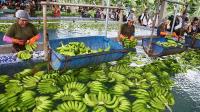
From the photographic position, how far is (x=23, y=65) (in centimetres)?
763

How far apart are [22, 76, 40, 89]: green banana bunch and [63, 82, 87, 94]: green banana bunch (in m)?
0.84

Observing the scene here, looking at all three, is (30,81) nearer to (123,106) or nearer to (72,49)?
(72,49)

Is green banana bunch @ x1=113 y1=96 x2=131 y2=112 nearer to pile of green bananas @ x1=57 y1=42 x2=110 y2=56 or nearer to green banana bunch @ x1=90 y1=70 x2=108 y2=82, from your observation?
green banana bunch @ x1=90 y1=70 x2=108 y2=82

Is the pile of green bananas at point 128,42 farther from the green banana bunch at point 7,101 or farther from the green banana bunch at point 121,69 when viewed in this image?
the green banana bunch at point 7,101

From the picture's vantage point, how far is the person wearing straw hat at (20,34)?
719 cm

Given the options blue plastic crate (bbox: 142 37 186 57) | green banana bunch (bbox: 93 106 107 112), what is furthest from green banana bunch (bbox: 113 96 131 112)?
blue plastic crate (bbox: 142 37 186 57)

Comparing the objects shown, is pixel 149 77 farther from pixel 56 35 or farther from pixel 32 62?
→ pixel 56 35

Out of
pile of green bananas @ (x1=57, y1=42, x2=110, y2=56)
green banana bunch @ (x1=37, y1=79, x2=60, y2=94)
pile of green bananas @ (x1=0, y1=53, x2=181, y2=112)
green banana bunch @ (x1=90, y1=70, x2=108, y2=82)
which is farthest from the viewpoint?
green banana bunch @ (x1=90, y1=70, x2=108, y2=82)

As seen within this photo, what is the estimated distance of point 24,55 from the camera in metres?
7.52

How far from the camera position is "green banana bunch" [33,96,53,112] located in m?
5.20

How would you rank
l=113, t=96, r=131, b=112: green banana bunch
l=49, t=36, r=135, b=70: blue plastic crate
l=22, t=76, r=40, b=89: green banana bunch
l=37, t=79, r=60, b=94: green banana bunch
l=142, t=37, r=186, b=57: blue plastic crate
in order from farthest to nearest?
l=142, t=37, r=186, b=57: blue plastic crate, l=49, t=36, r=135, b=70: blue plastic crate, l=22, t=76, r=40, b=89: green banana bunch, l=37, t=79, r=60, b=94: green banana bunch, l=113, t=96, r=131, b=112: green banana bunch

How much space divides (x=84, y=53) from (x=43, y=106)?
7.93ft

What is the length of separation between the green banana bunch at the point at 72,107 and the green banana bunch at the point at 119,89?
1263 millimetres

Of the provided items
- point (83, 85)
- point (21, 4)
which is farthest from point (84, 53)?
point (21, 4)
